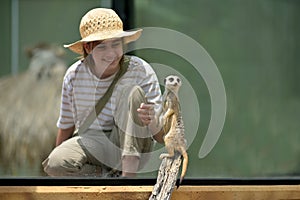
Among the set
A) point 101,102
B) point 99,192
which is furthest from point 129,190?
point 101,102

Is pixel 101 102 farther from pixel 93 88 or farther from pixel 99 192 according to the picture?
pixel 99 192

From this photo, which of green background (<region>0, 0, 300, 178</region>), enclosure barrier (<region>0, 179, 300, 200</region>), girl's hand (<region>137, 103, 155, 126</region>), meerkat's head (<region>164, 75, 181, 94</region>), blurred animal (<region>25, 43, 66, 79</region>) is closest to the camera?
meerkat's head (<region>164, 75, 181, 94</region>)

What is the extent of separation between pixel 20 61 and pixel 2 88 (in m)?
0.22

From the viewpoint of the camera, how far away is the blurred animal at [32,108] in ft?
16.6

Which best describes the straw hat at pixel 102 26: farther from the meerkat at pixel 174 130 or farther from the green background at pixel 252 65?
the green background at pixel 252 65

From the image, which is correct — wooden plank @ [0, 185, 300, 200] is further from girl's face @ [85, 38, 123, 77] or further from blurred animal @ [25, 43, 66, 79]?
blurred animal @ [25, 43, 66, 79]

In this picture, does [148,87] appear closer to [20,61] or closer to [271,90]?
[271,90]

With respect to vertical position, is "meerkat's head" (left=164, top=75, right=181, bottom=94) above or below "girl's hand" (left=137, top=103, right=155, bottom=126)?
above

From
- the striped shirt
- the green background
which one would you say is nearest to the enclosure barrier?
the striped shirt

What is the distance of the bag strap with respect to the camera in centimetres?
252

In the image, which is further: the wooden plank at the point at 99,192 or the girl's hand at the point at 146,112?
the girl's hand at the point at 146,112

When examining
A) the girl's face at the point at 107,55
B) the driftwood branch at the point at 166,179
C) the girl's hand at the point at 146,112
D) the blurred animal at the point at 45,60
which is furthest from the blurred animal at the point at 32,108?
the driftwood branch at the point at 166,179

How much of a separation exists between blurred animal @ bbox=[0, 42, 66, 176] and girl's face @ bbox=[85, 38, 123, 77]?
2.33m

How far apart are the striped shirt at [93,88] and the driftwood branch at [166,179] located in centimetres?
46
